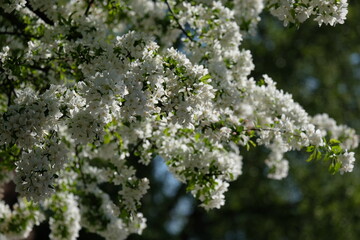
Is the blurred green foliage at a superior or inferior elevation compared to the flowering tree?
superior

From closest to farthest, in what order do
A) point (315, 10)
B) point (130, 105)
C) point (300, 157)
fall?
point (130, 105) < point (315, 10) < point (300, 157)

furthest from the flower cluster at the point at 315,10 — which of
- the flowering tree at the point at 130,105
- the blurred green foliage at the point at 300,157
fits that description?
the blurred green foliage at the point at 300,157

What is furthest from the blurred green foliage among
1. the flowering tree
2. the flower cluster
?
the flower cluster

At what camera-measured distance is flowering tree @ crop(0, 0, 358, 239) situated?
491cm

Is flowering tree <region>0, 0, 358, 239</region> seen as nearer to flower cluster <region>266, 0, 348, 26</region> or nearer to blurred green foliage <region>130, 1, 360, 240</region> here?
flower cluster <region>266, 0, 348, 26</region>

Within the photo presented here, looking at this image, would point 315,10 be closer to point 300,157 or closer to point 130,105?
point 130,105

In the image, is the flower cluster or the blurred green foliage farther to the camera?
the blurred green foliage

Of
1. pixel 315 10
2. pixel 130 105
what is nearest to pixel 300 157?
pixel 315 10

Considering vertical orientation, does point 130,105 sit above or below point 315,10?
below

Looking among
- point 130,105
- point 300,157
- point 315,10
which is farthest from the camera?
point 300,157

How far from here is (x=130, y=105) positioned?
186 inches

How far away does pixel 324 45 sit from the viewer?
19.0 metres

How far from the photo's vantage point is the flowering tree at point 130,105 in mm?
4906

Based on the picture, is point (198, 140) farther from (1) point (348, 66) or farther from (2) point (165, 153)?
(1) point (348, 66)
